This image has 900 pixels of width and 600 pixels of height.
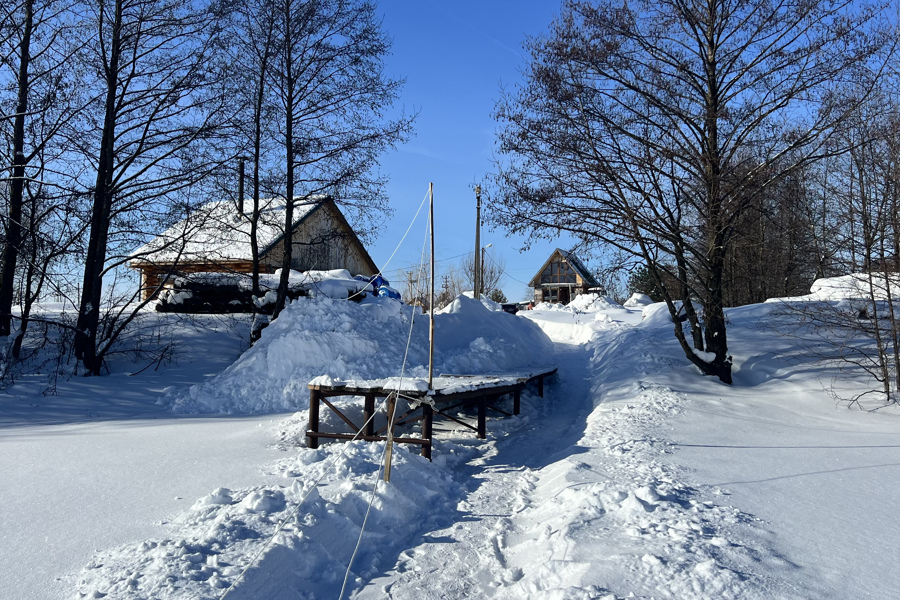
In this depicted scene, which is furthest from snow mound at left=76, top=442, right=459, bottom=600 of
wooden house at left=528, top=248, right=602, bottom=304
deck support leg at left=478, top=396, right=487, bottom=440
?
wooden house at left=528, top=248, right=602, bottom=304

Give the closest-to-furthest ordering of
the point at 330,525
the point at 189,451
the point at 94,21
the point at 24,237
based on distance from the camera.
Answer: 1. the point at 330,525
2. the point at 189,451
3. the point at 24,237
4. the point at 94,21

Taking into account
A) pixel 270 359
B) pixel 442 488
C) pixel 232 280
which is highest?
pixel 232 280

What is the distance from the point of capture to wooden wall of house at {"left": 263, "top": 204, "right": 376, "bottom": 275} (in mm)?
17031

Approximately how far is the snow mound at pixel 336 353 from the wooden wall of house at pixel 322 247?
2.05m

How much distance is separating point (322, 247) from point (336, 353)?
478 cm

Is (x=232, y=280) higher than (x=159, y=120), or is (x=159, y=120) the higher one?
(x=159, y=120)

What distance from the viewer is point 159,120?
46.5 ft

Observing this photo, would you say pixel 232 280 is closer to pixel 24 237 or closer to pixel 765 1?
pixel 24 237

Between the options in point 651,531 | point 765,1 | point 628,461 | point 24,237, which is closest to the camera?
point 651,531

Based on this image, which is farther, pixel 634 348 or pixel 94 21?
pixel 634 348

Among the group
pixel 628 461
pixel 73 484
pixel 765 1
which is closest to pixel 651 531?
pixel 628 461

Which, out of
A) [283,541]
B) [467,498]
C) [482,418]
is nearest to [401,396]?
[467,498]

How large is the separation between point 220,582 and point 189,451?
402 centimetres

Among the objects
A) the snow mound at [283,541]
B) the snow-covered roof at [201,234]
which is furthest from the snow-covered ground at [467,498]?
the snow-covered roof at [201,234]
